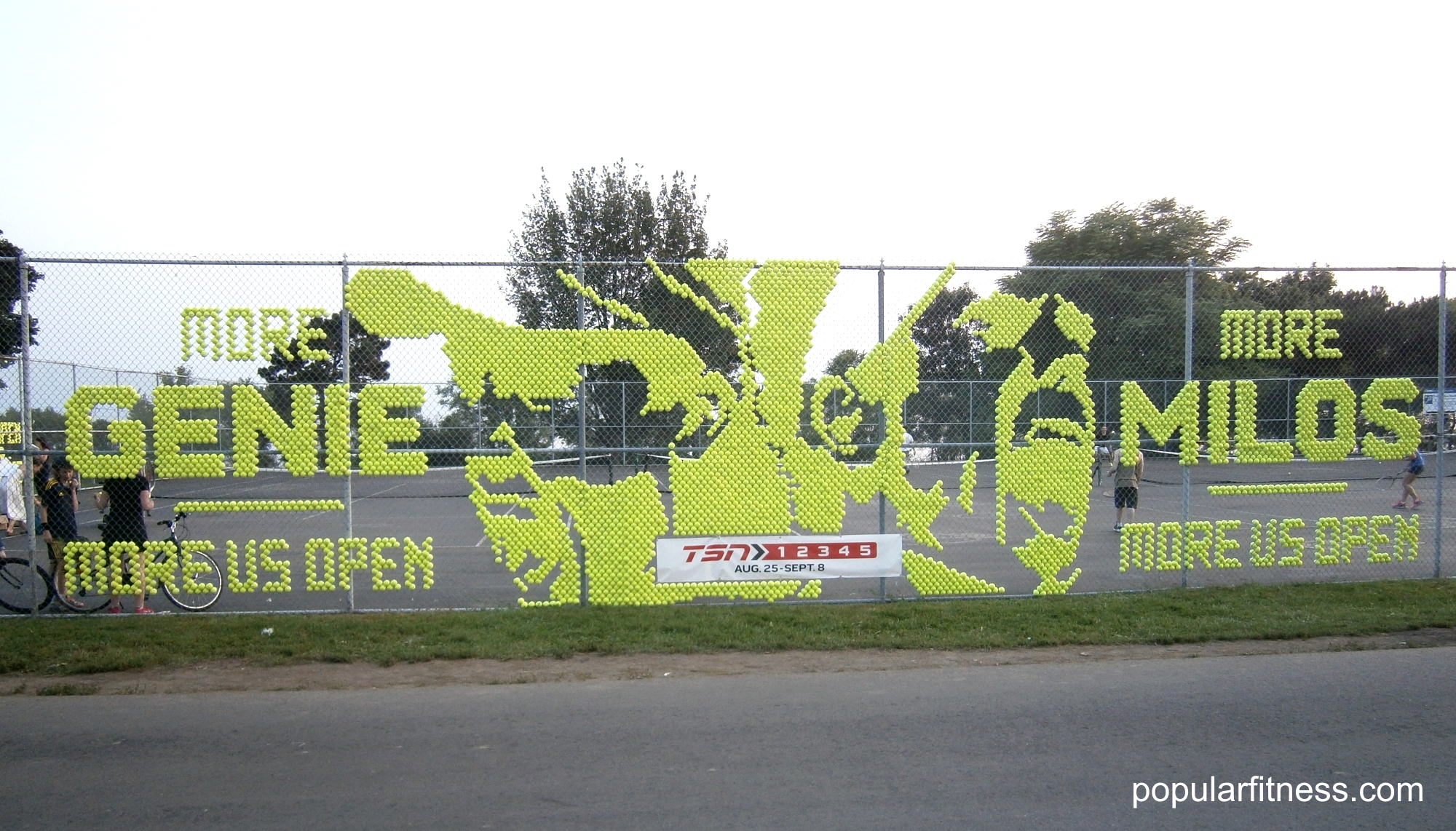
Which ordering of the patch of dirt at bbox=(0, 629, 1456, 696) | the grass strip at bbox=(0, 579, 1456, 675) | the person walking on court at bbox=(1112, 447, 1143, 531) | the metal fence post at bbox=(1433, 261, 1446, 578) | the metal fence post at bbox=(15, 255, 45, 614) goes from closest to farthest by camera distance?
the patch of dirt at bbox=(0, 629, 1456, 696) → the grass strip at bbox=(0, 579, 1456, 675) → the metal fence post at bbox=(15, 255, 45, 614) → the metal fence post at bbox=(1433, 261, 1446, 578) → the person walking on court at bbox=(1112, 447, 1143, 531)

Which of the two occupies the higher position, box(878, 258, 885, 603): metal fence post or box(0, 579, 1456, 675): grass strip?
box(878, 258, 885, 603): metal fence post

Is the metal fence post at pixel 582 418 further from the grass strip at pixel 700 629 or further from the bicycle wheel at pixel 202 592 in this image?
the bicycle wheel at pixel 202 592

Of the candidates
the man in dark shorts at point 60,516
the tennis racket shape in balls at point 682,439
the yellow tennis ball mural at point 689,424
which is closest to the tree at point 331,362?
the yellow tennis ball mural at point 689,424

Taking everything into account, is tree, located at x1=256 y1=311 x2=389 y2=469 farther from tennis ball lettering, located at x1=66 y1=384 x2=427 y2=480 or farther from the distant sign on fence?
the distant sign on fence

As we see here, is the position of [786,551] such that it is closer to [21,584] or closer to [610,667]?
[610,667]

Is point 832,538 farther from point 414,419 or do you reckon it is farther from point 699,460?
point 414,419

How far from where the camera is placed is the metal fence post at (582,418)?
8438 mm

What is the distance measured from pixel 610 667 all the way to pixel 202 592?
4.12 metres

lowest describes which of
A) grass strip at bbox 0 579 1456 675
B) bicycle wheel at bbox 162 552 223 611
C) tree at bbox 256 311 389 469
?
grass strip at bbox 0 579 1456 675

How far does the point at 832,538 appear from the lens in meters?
8.80

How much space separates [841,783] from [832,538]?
4.29 meters

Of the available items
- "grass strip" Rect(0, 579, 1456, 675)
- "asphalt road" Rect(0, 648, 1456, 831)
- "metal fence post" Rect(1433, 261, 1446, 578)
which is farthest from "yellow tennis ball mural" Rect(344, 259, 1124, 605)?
"metal fence post" Rect(1433, 261, 1446, 578)

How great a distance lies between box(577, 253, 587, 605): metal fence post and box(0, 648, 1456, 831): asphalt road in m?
2.27

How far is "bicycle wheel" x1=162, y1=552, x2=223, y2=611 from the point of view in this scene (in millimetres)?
8445
